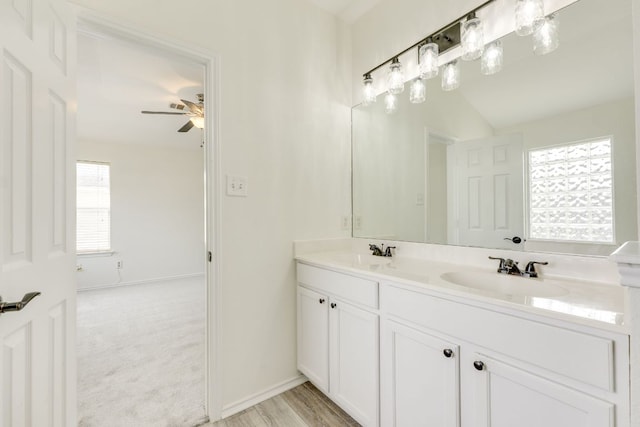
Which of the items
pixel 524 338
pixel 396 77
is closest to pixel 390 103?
pixel 396 77

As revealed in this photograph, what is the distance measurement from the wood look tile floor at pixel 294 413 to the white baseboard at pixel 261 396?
0.07 feet

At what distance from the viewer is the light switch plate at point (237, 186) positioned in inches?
63.6

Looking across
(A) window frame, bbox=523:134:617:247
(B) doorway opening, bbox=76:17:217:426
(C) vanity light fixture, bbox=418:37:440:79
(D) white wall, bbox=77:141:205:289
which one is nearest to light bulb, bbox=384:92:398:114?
(C) vanity light fixture, bbox=418:37:440:79

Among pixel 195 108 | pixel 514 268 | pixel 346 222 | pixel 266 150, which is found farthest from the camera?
pixel 195 108

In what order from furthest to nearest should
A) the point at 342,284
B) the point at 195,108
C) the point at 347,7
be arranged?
the point at 195,108 → the point at 347,7 → the point at 342,284

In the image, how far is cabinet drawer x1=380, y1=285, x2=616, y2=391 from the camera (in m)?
0.72

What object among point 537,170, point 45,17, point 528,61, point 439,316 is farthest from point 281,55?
point 439,316

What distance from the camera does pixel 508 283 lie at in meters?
1.26

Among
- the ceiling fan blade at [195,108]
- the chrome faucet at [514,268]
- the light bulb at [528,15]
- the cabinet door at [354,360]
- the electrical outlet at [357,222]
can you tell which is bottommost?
the cabinet door at [354,360]

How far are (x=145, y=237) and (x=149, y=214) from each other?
396 mm

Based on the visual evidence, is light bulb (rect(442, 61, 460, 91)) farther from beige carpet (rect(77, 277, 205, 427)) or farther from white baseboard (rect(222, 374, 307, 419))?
beige carpet (rect(77, 277, 205, 427))

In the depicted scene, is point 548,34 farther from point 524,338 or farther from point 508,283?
point 524,338

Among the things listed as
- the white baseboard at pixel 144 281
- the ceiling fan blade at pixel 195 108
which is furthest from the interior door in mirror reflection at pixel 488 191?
the white baseboard at pixel 144 281

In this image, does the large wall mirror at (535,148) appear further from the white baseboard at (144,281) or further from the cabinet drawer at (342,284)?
the white baseboard at (144,281)
